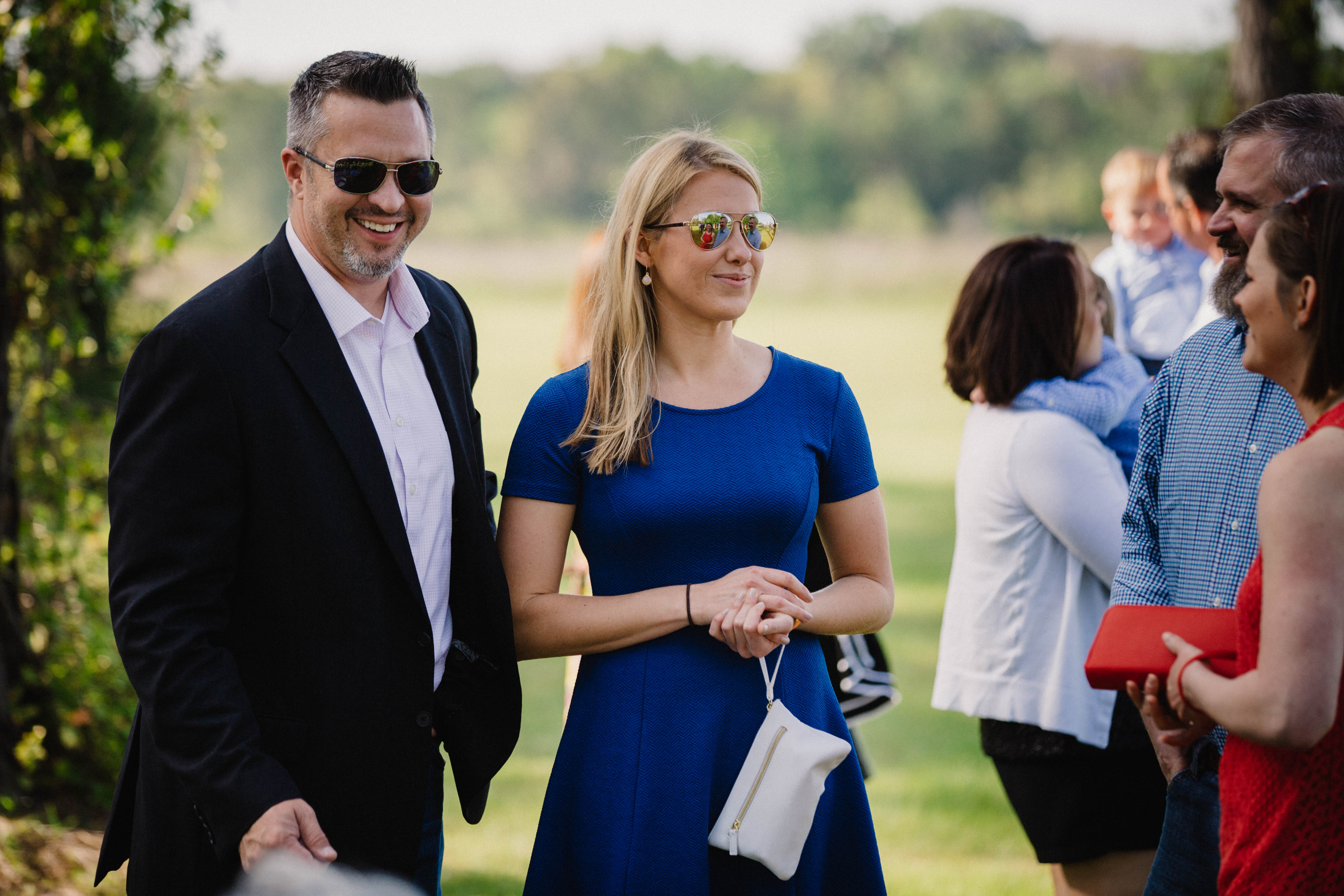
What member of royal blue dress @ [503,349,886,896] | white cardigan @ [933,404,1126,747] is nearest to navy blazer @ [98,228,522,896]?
royal blue dress @ [503,349,886,896]

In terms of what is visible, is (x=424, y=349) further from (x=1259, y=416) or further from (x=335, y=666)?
(x=1259, y=416)

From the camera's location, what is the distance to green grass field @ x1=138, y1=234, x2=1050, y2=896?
490cm

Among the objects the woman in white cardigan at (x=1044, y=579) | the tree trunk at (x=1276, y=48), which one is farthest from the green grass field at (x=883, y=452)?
the tree trunk at (x=1276, y=48)

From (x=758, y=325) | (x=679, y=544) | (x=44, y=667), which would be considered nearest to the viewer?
(x=679, y=544)

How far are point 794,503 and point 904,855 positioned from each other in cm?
309

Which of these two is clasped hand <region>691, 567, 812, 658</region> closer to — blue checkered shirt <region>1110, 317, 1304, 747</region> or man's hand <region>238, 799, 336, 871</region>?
blue checkered shirt <region>1110, 317, 1304, 747</region>

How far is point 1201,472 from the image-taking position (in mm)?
Answer: 2207

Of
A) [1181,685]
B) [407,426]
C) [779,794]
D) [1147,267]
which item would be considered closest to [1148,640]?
[1181,685]

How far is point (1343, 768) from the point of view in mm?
1618

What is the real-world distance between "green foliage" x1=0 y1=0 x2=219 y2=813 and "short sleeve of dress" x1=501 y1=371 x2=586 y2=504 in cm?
256

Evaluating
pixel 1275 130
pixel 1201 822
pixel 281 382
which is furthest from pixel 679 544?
pixel 1275 130

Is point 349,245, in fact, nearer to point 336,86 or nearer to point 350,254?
point 350,254

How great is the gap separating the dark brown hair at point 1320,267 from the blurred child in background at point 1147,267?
3966mm

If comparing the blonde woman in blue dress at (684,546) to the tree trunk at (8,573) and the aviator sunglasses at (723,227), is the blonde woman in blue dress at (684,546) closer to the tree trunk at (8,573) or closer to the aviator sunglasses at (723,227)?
the aviator sunglasses at (723,227)
